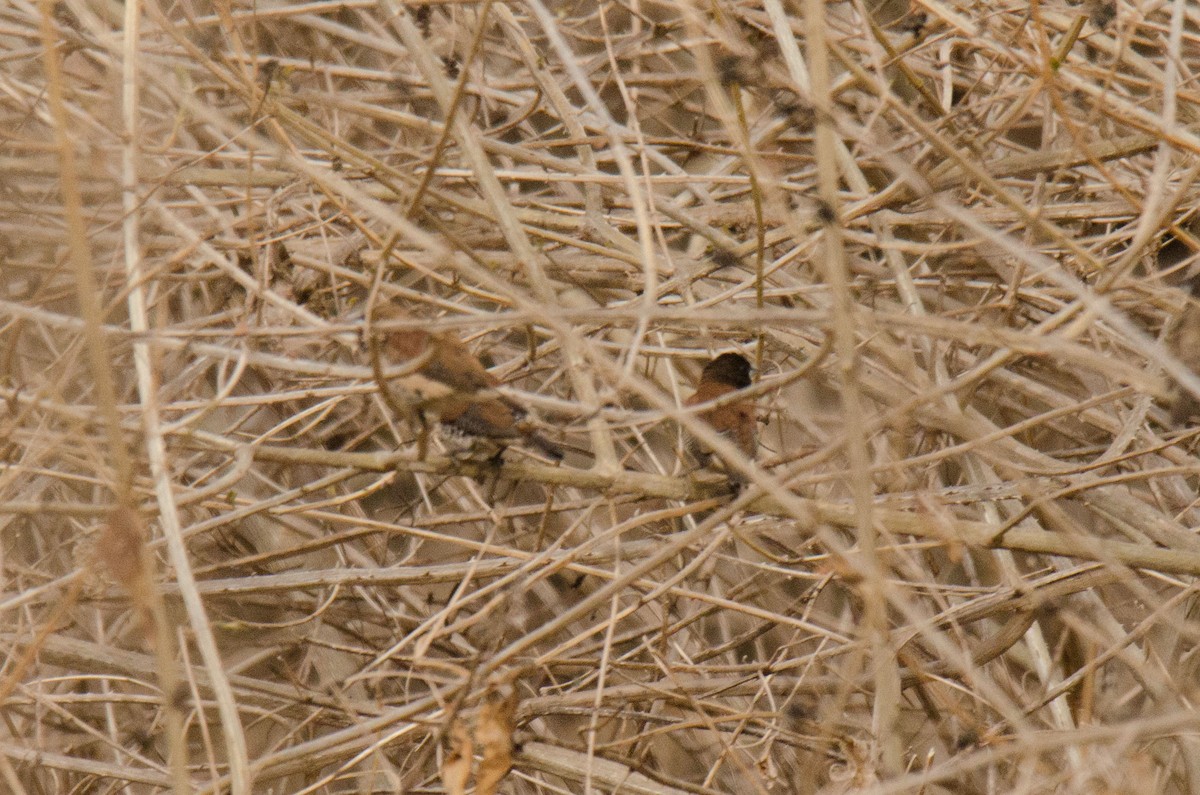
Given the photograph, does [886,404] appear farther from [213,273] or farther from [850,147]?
[213,273]

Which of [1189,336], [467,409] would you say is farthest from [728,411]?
[1189,336]

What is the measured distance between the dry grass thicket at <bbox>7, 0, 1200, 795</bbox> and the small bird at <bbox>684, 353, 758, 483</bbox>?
0.10m

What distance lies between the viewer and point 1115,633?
13.4 feet

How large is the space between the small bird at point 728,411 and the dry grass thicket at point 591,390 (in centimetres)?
10

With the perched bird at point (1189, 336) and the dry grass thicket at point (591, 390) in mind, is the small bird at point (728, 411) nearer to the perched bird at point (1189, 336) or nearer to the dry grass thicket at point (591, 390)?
the dry grass thicket at point (591, 390)

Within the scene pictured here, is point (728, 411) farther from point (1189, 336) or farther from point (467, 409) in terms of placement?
point (1189, 336)

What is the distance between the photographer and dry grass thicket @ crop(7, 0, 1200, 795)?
116 inches

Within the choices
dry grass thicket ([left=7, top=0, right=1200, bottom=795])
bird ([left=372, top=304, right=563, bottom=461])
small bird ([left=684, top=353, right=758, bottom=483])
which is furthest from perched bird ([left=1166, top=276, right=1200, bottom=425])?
bird ([left=372, top=304, right=563, bottom=461])

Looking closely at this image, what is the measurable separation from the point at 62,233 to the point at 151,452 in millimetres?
1939

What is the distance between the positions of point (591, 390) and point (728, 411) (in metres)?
1.43

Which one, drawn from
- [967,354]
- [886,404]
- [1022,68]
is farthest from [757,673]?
[1022,68]

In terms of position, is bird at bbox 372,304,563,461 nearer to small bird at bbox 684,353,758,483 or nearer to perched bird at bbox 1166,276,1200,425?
small bird at bbox 684,353,758,483

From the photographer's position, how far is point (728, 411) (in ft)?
13.9

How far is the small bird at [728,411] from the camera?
13.8ft
